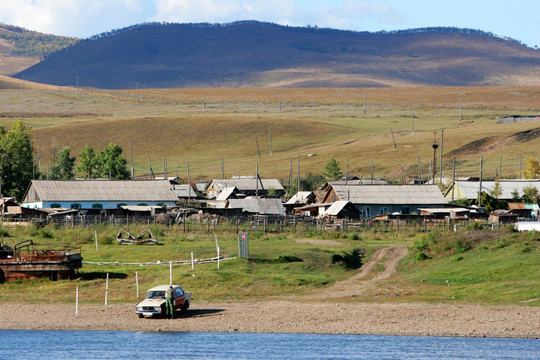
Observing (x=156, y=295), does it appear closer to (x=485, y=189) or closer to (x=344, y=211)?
(x=344, y=211)

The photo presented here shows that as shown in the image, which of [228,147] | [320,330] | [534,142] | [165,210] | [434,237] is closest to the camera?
[320,330]

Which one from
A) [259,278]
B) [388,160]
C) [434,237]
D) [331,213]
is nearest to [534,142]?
[388,160]

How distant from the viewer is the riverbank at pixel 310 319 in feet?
115

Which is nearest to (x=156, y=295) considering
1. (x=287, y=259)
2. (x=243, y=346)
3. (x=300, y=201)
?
(x=243, y=346)

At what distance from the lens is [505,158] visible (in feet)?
512

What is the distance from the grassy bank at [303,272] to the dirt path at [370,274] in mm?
642

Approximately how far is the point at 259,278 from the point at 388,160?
117898 mm

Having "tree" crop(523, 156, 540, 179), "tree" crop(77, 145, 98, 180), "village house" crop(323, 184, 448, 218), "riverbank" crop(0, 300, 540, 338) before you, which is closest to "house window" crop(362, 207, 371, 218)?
"village house" crop(323, 184, 448, 218)

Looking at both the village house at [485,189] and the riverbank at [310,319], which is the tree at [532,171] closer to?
the village house at [485,189]

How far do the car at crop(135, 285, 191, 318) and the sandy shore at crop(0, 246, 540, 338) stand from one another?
13.0 inches

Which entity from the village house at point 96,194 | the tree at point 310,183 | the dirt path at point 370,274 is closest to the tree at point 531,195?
the village house at point 96,194

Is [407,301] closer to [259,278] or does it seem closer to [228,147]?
[259,278]

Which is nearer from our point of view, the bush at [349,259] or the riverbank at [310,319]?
the riverbank at [310,319]

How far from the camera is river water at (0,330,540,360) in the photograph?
105 ft
